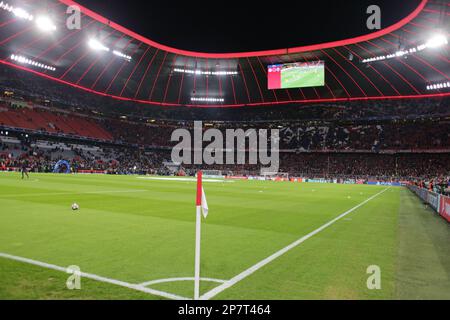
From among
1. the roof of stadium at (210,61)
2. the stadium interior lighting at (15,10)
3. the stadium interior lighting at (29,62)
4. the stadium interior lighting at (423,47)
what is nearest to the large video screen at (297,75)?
the roof of stadium at (210,61)

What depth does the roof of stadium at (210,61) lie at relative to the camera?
40.5 m

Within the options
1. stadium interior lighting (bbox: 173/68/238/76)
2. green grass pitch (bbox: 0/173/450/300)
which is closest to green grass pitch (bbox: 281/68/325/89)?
stadium interior lighting (bbox: 173/68/238/76)

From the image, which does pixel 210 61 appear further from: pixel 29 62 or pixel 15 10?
Answer: pixel 15 10

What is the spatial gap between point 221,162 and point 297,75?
29.2 metres

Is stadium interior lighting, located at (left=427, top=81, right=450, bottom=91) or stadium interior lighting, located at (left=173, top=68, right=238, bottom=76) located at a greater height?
stadium interior lighting, located at (left=173, top=68, right=238, bottom=76)

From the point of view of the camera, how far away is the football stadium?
215 inches

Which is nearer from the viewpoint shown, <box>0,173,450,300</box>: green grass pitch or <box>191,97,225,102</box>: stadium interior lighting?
<box>0,173,450,300</box>: green grass pitch

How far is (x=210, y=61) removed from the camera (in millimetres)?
63812

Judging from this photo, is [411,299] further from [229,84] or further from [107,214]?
[229,84]

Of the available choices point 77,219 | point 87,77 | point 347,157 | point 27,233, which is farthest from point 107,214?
point 347,157

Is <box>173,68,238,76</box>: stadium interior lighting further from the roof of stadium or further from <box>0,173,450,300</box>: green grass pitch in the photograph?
<box>0,173,450,300</box>: green grass pitch

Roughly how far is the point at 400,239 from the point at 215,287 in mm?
6654

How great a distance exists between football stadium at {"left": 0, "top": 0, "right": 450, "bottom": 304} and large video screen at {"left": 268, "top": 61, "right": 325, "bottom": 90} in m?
0.21

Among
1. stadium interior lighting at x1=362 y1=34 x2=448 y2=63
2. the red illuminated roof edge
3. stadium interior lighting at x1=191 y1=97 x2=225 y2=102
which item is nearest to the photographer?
stadium interior lighting at x1=362 y1=34 x2=448 y2=63
